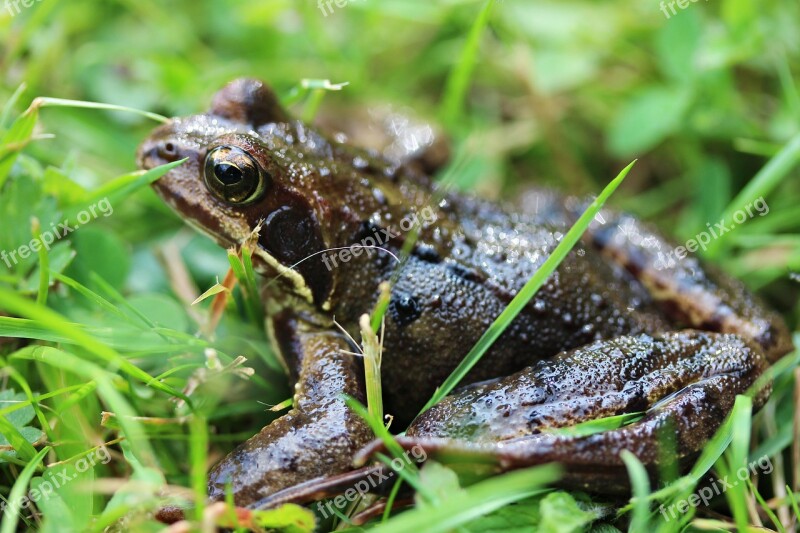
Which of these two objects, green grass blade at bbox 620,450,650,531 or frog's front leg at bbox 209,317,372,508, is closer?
green grass blade at bbox 620,450,650,531

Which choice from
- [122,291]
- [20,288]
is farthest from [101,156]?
[20,288]

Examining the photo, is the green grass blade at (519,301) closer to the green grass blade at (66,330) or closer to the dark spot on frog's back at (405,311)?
the dark spot on frog's back at (405,311)

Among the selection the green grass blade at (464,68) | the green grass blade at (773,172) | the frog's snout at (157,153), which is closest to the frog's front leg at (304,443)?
the frog's snout at (157,153)

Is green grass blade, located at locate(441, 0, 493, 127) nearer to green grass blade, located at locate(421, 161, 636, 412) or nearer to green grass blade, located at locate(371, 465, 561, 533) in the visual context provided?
Result: green grass blade, located at locate(421, 161, 636, 412)

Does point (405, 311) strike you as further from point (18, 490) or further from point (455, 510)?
point (18, 490)

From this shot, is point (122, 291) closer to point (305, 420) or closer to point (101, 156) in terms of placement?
point (101, 156)

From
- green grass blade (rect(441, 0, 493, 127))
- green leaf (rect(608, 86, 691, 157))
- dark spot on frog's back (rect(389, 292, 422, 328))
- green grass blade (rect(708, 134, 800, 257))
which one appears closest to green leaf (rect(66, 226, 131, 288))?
dark spot on frog's back (rect(389, 292, 422, 328))
